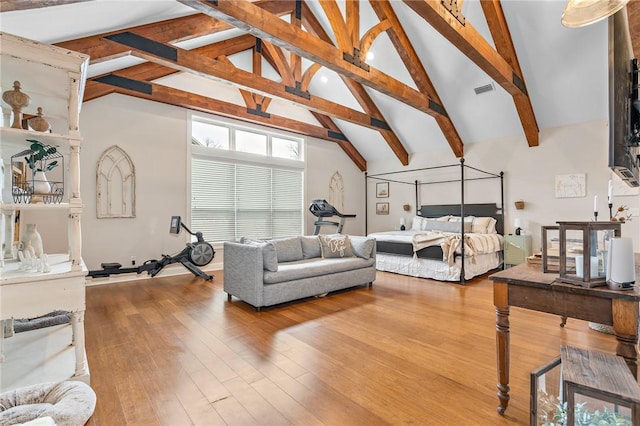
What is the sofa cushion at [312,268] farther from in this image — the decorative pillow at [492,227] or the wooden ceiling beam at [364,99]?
the wooden ceiling beam at [364,99]

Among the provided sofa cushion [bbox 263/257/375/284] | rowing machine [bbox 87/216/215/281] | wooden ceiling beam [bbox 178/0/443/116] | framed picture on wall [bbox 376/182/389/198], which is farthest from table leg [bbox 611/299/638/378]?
framed picture on wall [bbox 376/182/389/198]

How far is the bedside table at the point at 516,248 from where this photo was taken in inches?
221

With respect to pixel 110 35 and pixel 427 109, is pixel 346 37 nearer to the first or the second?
pixel 427 109

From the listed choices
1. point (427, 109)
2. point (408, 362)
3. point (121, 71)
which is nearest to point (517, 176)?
point (427, 109)

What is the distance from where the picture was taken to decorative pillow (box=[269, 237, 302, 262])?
4184 mm

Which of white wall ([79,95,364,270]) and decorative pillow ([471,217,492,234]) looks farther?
decorative pillow ([471,217,492,234])

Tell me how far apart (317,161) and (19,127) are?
635 cm

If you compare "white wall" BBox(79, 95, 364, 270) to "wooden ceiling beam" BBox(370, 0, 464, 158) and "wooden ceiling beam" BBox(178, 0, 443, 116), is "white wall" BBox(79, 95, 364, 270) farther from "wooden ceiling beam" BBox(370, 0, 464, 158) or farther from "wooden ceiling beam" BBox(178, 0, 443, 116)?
"wooden ceiling beam" BBox(370, 0, 464, 158)

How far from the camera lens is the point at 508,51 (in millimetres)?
4559

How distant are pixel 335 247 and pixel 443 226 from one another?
310 cm

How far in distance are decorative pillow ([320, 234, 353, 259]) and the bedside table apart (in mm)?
3394

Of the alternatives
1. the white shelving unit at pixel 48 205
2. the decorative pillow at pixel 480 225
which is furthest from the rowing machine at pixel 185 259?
the decorative pillow at pixel 480 225

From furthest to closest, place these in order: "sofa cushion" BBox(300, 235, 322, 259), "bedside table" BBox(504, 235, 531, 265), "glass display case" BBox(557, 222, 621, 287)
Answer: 1. "bedside table" BBox(504, 235, 531, 265)
2. "sofa cushion" BBox(300, 235, 322, 259)
3. "glass display case" BBox(557, 222, 621, 287)

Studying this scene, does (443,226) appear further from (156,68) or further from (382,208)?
(156,68)
